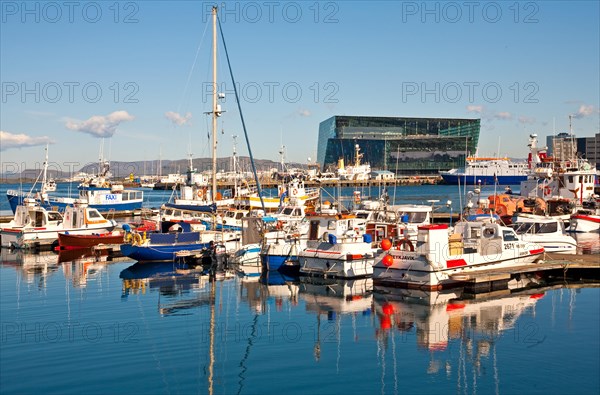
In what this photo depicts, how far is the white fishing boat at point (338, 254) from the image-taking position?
2755 centimetres

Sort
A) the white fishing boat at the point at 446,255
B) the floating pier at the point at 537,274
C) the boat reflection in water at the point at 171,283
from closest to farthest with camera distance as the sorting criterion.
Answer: the boat reflection in water at the point at 171,283 → the white fishing boat at the point at 446,255 → the floating pier at the point at 537,274

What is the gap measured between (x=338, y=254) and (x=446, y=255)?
4.64m

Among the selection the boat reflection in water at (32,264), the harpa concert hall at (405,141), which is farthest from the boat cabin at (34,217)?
the harpa concert hall at (405,141)

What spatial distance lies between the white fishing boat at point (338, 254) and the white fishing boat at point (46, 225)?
1825 centimetres

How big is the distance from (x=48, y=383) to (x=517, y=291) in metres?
17.1

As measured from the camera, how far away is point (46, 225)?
1636 inches

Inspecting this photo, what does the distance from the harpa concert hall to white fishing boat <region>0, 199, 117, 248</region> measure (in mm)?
126079

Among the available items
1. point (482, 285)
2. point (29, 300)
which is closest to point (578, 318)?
point (482, 285)

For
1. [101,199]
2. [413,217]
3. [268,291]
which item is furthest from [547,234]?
[101,199]

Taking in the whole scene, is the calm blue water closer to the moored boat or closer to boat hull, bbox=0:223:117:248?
the moored boat

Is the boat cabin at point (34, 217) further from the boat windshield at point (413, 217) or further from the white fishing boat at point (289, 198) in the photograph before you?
the boat windshield at point (413, 217)

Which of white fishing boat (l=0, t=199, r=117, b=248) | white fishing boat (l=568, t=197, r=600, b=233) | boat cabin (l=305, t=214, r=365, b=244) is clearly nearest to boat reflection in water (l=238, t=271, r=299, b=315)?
boat cabin (l=305, t=214, r=365, b=244)

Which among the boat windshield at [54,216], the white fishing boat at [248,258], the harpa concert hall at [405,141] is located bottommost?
the white fishing boat at [248,258]

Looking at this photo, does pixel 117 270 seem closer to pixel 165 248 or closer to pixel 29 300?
pixel 165 248
